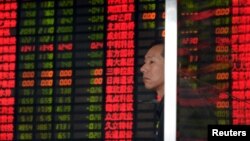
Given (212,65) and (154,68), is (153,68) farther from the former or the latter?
(212,65)

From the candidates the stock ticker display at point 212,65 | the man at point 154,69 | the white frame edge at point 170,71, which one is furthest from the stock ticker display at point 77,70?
the white frame edge at point 170,71

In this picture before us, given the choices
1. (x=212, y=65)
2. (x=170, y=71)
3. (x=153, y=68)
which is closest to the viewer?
(x=170, y=71)

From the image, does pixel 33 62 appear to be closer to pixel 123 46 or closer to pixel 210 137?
pixel 123 46

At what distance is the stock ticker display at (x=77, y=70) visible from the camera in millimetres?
2893

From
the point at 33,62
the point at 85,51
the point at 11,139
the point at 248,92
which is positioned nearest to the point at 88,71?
the point at 85,51

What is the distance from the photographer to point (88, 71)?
2943 millimetres

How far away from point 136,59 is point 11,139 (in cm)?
69

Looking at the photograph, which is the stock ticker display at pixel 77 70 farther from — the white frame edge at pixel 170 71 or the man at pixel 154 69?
the white frame edge at pixel 170 71

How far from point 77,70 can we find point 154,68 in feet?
1.18

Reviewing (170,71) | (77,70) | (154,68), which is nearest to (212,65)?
(154,68)

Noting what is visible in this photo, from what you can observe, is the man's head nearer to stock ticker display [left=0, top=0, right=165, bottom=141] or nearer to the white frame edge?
stock ticker display [left=0, top=0, right=165, bottom=141]

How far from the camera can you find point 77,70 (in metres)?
2.96

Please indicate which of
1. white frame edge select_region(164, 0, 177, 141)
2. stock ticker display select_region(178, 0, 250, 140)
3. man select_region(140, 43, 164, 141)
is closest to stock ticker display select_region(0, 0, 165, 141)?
man select_region(140, 43, 164, 141)

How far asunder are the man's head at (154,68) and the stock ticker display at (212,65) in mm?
317
